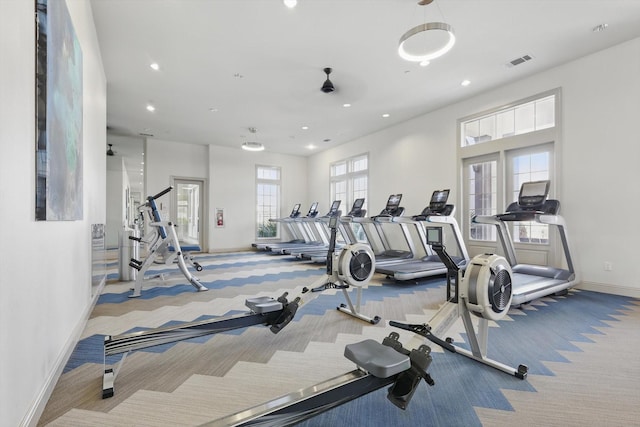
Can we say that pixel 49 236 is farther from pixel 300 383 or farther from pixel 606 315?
pixel 606 315

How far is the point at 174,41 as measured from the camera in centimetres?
420

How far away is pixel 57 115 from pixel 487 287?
10.3 ft

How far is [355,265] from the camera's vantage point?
10.4ft

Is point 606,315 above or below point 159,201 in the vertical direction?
below

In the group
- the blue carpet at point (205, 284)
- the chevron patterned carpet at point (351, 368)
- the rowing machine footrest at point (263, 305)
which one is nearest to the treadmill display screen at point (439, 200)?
the chevron patterned carpet at point (351, 368)

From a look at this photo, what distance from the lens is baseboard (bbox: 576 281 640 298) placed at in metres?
4.15

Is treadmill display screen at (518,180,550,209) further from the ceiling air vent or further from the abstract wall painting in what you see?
the abstract wall painting

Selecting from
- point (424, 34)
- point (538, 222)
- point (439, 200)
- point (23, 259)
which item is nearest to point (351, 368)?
point (23, 259)

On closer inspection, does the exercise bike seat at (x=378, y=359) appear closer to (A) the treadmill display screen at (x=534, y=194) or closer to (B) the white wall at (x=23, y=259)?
(B) the white wall at (x=23, y=259)

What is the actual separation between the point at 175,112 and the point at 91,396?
6432mm

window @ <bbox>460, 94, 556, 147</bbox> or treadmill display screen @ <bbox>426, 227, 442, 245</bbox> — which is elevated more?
window @ <bbox>460, 94, 556, 147</bbox>

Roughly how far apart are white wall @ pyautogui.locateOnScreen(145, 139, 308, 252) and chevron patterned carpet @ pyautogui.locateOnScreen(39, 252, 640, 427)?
613 centimetres

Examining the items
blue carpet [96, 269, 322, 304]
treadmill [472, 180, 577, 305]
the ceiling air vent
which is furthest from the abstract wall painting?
the ceiling air vent

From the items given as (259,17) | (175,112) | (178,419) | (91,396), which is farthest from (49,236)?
(175,112)
